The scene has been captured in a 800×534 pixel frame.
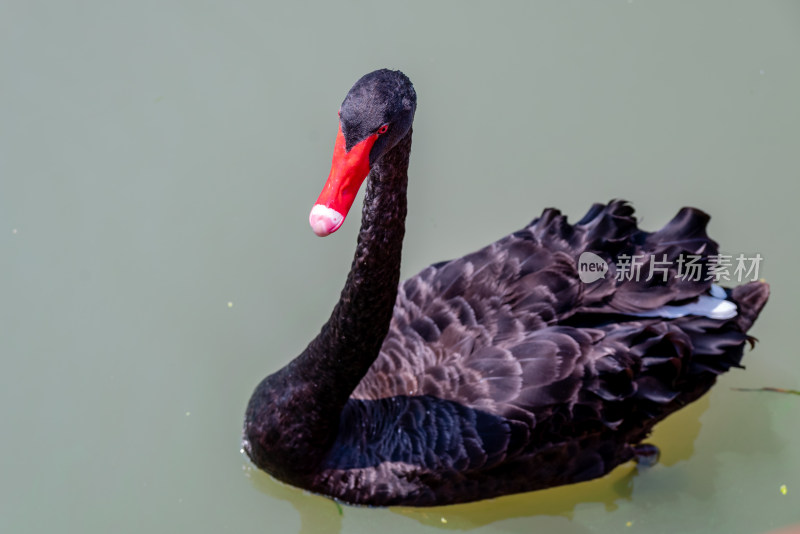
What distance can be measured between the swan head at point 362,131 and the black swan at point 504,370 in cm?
55

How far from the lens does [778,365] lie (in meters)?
4.31

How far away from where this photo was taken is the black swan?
334 cm

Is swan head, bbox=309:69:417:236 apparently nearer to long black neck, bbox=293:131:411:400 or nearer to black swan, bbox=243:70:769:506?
long black neck, bbox=293:131:411:400

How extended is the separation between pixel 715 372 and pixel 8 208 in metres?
3.21

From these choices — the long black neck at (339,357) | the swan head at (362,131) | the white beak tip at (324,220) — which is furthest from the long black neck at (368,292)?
the white beak tip at (324,220)

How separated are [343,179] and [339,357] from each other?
867mm

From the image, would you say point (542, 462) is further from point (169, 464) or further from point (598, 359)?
point (169, 464)

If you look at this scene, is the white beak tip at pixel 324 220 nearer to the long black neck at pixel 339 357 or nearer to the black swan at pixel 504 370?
the long black neck at pixel 339 357

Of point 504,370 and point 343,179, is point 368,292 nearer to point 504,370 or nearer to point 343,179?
point 343,179

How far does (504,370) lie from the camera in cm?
339

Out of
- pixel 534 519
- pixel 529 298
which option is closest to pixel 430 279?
pixel 529 298

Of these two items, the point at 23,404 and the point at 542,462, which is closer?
the point at 542,462

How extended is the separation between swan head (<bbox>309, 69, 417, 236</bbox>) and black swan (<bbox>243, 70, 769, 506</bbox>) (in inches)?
21.8

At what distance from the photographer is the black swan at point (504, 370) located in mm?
3344
